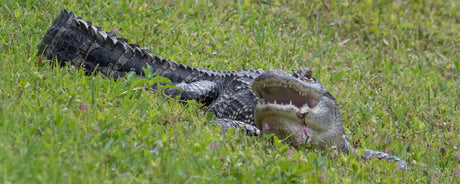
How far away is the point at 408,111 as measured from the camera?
764 centimetres

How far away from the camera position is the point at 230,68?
7723mm

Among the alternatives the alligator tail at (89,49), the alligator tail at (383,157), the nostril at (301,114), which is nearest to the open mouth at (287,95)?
the nostril at (301,114)

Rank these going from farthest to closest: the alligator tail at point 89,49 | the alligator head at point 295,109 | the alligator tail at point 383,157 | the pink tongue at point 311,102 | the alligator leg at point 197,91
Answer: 1. the alligator leg at point 197,91
2. the alligator tail at point 89,49
3. the alligator tail at point 383,157
4. the pink tongue at point 311,102
5. the alligator head at point 295,109

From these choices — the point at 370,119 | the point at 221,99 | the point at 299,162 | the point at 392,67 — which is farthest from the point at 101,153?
the point at 392,67

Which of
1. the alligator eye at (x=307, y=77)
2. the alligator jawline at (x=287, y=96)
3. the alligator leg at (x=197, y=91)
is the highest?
the alligator eye at (x=307, y=77)

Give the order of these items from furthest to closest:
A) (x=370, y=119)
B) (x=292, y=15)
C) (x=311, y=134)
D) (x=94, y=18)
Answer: (x=292, y=15)
(x=94, y=18)
(x=370, y=119)
(x=311, y=134)

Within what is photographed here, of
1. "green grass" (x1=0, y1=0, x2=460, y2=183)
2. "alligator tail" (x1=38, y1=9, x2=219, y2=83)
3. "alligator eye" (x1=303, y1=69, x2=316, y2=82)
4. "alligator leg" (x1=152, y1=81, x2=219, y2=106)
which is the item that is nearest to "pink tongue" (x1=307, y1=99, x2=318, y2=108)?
"alligator eye" (x1=303, y1=69, x2=316, y2=82)

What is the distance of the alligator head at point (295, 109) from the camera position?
522 centimetres

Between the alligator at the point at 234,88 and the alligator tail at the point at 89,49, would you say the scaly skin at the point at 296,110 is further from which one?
the alligator tail at the point at 89,49

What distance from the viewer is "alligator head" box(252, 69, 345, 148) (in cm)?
522

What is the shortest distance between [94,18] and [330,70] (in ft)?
10.4

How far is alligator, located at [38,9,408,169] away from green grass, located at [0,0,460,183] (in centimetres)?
30

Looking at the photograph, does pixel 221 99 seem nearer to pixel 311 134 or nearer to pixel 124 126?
pixel 311 134

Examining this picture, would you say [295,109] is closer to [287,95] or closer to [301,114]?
[301,114]
